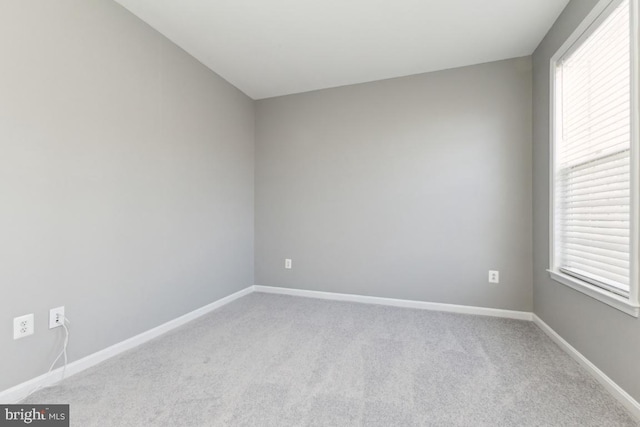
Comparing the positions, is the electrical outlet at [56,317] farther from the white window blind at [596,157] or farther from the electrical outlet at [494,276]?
the electrical outlet at [494,276]

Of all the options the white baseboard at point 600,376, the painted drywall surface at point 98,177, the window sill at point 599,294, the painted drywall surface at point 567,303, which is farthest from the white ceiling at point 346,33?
the white baseboard at point 600,376

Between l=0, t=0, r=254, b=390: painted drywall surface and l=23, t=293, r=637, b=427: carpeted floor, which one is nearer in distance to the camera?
l=23, t=293, r=637, b=427: carpeted floor

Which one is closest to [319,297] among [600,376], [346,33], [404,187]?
[404,187]

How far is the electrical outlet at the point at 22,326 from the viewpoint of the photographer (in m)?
1.47

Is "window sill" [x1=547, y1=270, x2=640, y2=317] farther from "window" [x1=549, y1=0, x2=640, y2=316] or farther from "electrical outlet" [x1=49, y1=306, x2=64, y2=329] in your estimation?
"electrical outlet" [x1=49, y1=306, x2=64, y2=329]

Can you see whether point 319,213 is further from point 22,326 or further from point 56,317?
point 22,326

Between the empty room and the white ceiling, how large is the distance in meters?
0.02

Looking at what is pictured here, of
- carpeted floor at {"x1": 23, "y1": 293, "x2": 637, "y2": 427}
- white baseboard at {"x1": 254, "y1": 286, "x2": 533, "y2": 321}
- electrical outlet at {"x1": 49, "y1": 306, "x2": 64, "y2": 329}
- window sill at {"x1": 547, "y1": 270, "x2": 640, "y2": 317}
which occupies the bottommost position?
carpeted floor at {"x1": 23, "y1": 293, "x2": 637, "y2": 427}

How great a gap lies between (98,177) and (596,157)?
3.17 m

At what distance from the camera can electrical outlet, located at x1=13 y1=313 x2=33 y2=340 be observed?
1.47m

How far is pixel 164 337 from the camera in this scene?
2227 mm

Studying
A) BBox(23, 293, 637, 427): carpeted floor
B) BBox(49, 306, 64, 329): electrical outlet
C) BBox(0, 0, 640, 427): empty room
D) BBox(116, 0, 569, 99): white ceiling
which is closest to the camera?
BBox(23, 293, 637, 427): carpeted floor

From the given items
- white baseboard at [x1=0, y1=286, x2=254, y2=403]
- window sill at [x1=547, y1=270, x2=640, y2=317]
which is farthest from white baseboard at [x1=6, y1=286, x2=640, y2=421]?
window sill at [x1=547, y1=270, x2=640, y2=317]

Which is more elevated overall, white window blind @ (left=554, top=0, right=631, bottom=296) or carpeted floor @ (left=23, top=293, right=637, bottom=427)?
white window blind @ (left=554, top=0, right=631, bottom=296)
